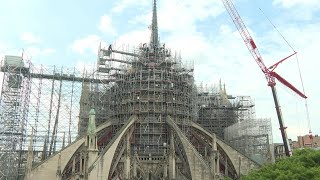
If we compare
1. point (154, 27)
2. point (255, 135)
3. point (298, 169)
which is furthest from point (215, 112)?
point (298, 169)

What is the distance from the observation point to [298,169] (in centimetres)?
2195

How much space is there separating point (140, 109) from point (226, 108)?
19.8m

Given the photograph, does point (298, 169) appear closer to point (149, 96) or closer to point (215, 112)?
point (149, 96)

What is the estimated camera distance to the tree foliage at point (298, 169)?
21231 millimetres

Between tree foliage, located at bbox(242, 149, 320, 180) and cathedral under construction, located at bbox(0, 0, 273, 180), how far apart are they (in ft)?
40.8

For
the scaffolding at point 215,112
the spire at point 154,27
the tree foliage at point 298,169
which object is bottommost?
the tree foliage at point 298,169

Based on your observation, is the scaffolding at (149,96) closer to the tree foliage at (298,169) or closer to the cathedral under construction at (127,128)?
the cathedral under construction at (127,128)

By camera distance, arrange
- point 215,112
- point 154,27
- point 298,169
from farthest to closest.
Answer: point 215,112, point 154,27, point 298,169

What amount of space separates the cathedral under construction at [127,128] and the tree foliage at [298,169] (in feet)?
40.8

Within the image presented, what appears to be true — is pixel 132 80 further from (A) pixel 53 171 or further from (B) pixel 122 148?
(A) pixel 53 171

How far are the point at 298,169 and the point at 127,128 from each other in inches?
982

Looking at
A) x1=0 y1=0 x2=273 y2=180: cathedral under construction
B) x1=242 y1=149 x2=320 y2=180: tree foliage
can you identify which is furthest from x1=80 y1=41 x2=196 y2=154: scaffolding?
x1=242 y1=149 x2=320 y2=180: tree foliage

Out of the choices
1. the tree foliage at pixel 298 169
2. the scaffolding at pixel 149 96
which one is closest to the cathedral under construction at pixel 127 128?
the scaffolding at pixel 149 96

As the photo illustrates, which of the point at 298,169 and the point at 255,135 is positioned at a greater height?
the point at 255,135
